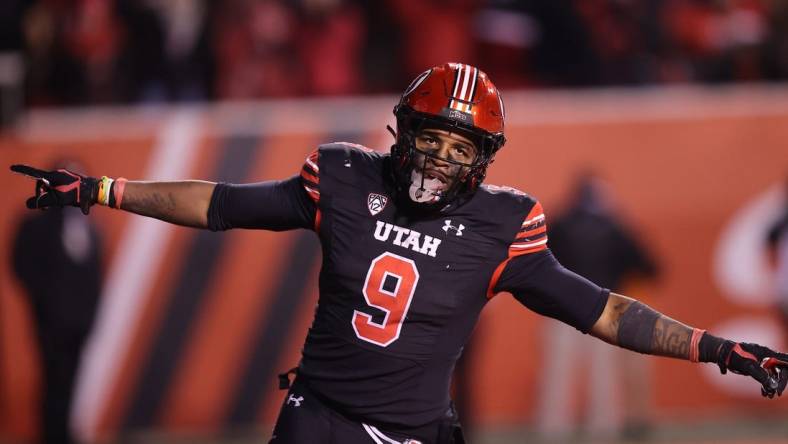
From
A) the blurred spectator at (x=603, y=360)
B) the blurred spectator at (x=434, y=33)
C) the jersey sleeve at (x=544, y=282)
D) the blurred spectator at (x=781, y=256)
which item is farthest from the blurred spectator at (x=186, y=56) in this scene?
the jersey sleeve at (x=544, y=282)

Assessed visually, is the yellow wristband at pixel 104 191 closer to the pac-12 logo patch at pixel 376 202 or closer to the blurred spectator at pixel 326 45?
the pac-12 logo patch at pixel 376 202

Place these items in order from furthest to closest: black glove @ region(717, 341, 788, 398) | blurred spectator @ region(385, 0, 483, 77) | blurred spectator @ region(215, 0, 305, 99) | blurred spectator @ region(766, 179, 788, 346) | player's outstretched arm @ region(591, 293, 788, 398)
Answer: blurred spectator @ region(385, 0, 483, 77)
blurred spectator @ region(215, 0, 305, 99)
blurred spectator @ region(766, 179, 788, 346)
player's outstretched arm @ region(591, 293, 788, 398)
black glove @ region(717, 341, 788, 398)

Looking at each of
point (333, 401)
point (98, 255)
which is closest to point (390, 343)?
point (333, 401)

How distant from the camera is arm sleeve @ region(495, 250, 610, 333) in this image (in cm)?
441

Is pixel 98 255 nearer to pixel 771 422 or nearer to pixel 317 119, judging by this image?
pixel 317 119

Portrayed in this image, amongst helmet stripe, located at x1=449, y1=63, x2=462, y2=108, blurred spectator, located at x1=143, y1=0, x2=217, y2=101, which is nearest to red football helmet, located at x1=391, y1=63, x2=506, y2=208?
helmet stripe, located at x1=449, y1=63, x2=462, y2=108

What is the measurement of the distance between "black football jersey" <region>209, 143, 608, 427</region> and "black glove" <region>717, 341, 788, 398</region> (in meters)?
0.44

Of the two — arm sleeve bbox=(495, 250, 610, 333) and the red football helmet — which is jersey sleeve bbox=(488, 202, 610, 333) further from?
the red football helmet

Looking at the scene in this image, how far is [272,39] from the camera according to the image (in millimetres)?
10305

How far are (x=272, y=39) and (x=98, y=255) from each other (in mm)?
2530

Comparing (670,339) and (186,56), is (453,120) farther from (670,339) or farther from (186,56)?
(186,56)

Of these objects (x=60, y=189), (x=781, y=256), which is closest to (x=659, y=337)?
(x=60, y=189)

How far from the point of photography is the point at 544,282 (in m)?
4.40

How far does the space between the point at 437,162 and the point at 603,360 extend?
20.7 feet
